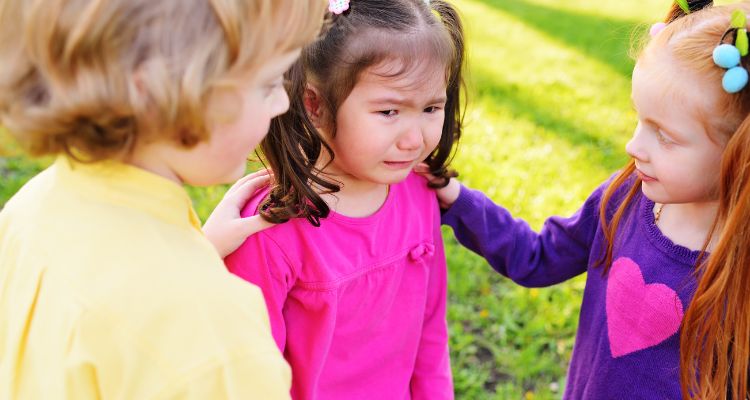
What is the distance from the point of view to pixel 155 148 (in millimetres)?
1224

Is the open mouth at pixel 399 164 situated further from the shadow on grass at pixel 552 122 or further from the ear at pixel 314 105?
the shadow on grass at pixel 552 122

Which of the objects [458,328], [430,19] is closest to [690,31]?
[430,19]

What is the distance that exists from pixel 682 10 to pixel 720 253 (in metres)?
0.58

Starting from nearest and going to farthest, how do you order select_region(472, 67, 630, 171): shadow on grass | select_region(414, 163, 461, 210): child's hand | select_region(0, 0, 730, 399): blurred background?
select_region(414, 163, 461, 210): child's hand → select_region(0, 0, 730, 399): blurred background → select_region(472, 67, 630, 171): shadow on grass

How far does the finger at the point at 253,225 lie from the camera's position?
1.71 m

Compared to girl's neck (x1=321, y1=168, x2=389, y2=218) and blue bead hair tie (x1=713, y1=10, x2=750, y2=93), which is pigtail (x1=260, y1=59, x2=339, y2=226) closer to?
girl's neck (x1=321, y1=168, x2=389, y2=218)

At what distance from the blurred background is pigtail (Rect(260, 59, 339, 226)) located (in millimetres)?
572

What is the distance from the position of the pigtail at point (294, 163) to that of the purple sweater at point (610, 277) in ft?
1.78

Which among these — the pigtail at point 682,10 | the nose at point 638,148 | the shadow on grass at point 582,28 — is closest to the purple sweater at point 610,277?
the nose at point 638,148

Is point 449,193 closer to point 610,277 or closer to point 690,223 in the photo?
point 610,277

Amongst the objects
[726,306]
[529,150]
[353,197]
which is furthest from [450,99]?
[529,150]

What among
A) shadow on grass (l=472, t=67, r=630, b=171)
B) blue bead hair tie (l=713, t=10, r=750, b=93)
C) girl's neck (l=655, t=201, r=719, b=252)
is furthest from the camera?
shadow on grass (l=472, t=67, r=630, b=171)

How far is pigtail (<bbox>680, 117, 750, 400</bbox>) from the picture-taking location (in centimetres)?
162

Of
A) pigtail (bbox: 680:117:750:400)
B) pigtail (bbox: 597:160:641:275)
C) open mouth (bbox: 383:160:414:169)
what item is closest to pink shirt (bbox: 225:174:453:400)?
open mouth (bbox: 383:160:414:169)
